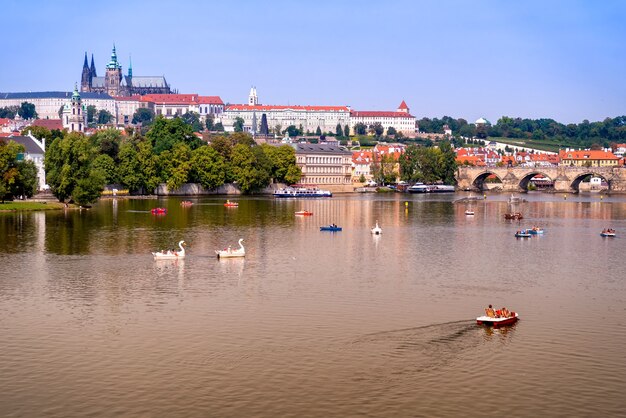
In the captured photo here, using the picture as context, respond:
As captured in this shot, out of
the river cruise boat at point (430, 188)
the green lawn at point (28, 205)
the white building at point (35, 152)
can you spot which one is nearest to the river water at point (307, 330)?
the green lawn at point (28, 205)

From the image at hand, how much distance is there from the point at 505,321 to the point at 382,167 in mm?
142793

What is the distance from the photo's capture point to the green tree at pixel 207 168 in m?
124

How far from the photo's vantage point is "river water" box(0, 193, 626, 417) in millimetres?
22969

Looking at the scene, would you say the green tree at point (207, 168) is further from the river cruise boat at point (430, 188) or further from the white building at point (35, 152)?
the river cruise boat at point (430, 188)

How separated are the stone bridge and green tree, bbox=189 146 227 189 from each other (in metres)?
64.8

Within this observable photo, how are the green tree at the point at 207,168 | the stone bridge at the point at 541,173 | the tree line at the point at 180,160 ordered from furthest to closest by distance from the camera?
the stone bridge at the point at 541,173
the green tree at the point at 207,168
the tree line at the point at 180,160

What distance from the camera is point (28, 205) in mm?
82000

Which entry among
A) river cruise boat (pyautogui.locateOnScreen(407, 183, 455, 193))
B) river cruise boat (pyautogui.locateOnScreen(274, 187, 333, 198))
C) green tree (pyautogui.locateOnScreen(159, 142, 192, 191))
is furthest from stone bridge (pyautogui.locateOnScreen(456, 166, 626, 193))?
green tree (pyautogui.locateOnScreen(159, 142, 192, 191))

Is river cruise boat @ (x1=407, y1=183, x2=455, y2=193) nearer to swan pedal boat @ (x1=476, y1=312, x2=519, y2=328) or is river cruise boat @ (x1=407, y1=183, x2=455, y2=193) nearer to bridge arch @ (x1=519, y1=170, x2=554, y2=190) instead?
bridge arch @ (x1=519, y1=170, x2=554, y2=190)

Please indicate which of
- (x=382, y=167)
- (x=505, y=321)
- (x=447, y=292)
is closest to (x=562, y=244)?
(x=447, y=292)

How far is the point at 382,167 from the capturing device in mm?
172875

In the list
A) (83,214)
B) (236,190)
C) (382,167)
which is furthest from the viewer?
(382,167)

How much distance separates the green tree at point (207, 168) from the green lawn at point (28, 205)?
3887 centimetres

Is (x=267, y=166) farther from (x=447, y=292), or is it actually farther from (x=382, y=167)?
(x=447, y=292)
